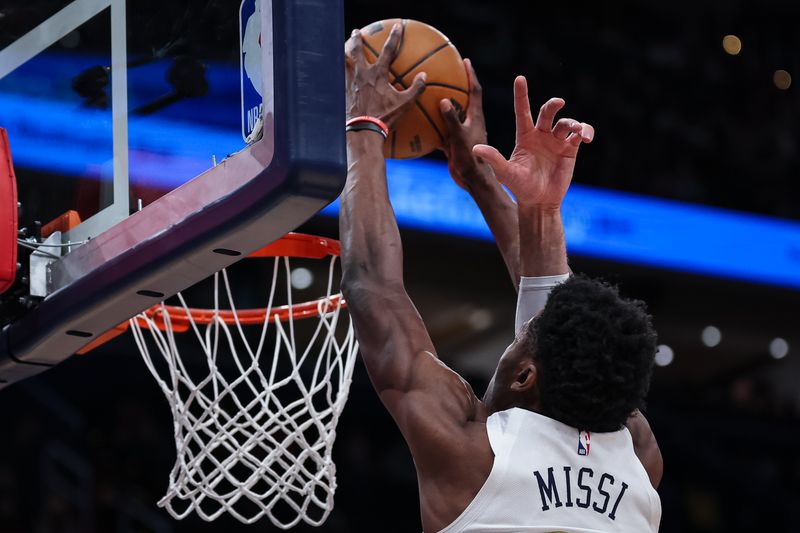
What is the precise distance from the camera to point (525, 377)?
2139mm

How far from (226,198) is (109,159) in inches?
19.8

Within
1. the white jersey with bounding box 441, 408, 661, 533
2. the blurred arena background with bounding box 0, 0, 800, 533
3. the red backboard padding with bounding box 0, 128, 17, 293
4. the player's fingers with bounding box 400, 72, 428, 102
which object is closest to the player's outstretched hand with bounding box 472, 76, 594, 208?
the player's fingers with bounding box 400, 72, 428, 102

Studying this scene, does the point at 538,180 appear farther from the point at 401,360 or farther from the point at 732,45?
the point at 732,45

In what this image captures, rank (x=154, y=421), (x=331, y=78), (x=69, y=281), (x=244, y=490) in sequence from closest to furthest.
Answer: (x=331, y=78) < (x=69, y=281) < (x=244, y=490) < (x=154, y=421)

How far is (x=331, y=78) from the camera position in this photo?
1821 mm

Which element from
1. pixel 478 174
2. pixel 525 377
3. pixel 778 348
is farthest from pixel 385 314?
pixel 778 348

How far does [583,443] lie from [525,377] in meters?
0.17

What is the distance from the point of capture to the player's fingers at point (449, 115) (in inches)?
102

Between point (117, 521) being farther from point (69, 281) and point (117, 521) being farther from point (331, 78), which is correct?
point (331, 78)

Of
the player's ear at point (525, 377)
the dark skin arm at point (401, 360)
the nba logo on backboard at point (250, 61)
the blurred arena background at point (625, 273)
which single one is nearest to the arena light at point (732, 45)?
the blurred arena background at point (625, 273)

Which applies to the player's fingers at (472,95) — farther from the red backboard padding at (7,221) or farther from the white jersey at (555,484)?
the red backboard padding at (7,221)

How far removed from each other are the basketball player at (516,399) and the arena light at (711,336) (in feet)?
32.3

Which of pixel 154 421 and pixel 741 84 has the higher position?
pixel 741 84

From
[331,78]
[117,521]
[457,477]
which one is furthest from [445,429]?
[117,521]
